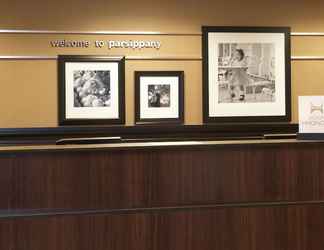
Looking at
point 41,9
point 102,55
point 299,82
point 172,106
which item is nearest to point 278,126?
point 299,82

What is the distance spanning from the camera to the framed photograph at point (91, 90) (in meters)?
4.47

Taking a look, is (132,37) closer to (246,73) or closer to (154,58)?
(154,58)

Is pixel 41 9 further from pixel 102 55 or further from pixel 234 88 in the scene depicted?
pixel 234 88

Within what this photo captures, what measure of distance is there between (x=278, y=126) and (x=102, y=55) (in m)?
2.05

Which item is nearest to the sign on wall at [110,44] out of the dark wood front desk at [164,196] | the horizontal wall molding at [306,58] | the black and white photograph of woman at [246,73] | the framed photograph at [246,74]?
the framed photograph at [246,74]

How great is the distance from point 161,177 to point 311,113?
948mm

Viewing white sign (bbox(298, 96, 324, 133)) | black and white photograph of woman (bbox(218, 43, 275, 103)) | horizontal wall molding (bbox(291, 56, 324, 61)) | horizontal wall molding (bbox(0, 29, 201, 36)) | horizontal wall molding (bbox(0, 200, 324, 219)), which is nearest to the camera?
horizontal wall molding (bbox(0, 200, 324, 219))

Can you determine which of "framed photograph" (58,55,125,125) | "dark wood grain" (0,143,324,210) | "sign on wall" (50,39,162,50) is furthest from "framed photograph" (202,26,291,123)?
"dark wood grain" (0,143,324,210)

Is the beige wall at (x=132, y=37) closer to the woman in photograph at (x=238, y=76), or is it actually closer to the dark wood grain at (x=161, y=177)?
the woman in photograph at (x=238, y=76)

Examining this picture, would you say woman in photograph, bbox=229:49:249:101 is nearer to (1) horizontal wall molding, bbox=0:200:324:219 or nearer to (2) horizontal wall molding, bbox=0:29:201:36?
(2) horizontal wall molding, bbox=0:29:201:36

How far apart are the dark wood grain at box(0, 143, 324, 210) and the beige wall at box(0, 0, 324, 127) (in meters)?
2.30

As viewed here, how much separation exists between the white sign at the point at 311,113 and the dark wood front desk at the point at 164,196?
0.13m

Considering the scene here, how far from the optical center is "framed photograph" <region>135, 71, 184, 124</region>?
15.0 ft

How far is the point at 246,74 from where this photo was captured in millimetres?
4754
